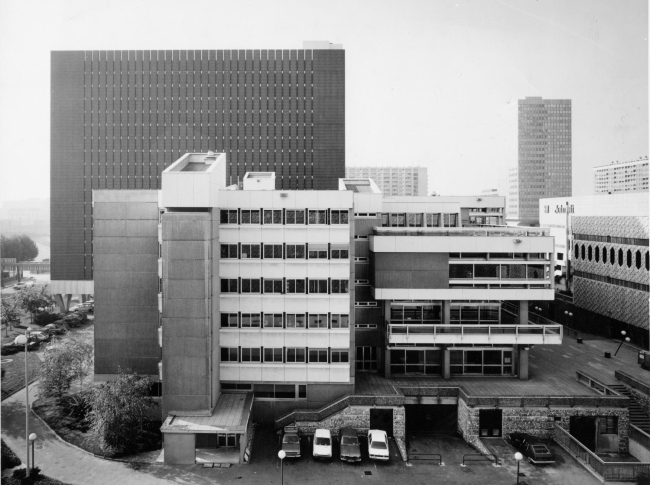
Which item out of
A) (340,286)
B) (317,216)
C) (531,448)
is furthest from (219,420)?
(531,448)

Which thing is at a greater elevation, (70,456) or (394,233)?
(394,233)

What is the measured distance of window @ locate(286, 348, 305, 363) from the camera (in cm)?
2970

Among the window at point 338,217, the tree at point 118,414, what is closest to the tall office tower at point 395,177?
the window at point 338,217

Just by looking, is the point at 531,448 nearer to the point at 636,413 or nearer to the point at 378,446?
the point at 378,446

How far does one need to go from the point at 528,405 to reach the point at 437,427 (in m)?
5.74

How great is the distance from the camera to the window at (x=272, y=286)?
29672 mm

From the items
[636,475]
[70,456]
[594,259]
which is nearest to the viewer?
[636,475]

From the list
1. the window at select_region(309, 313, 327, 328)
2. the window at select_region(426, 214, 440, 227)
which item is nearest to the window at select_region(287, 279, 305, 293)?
the window at select_region(309, 313, 327, 328)

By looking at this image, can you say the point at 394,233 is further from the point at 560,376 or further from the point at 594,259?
the point at 594,259

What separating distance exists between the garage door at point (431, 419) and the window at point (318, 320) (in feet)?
24.8

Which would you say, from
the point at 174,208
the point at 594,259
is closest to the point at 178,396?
the point at 174,208

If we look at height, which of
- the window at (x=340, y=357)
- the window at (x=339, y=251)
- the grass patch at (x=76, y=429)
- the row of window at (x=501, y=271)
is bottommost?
the grass patch at (x=76, y=429)

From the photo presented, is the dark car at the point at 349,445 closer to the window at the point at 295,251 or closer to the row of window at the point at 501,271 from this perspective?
the window at the point at 295,251

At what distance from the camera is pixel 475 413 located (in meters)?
28.0
